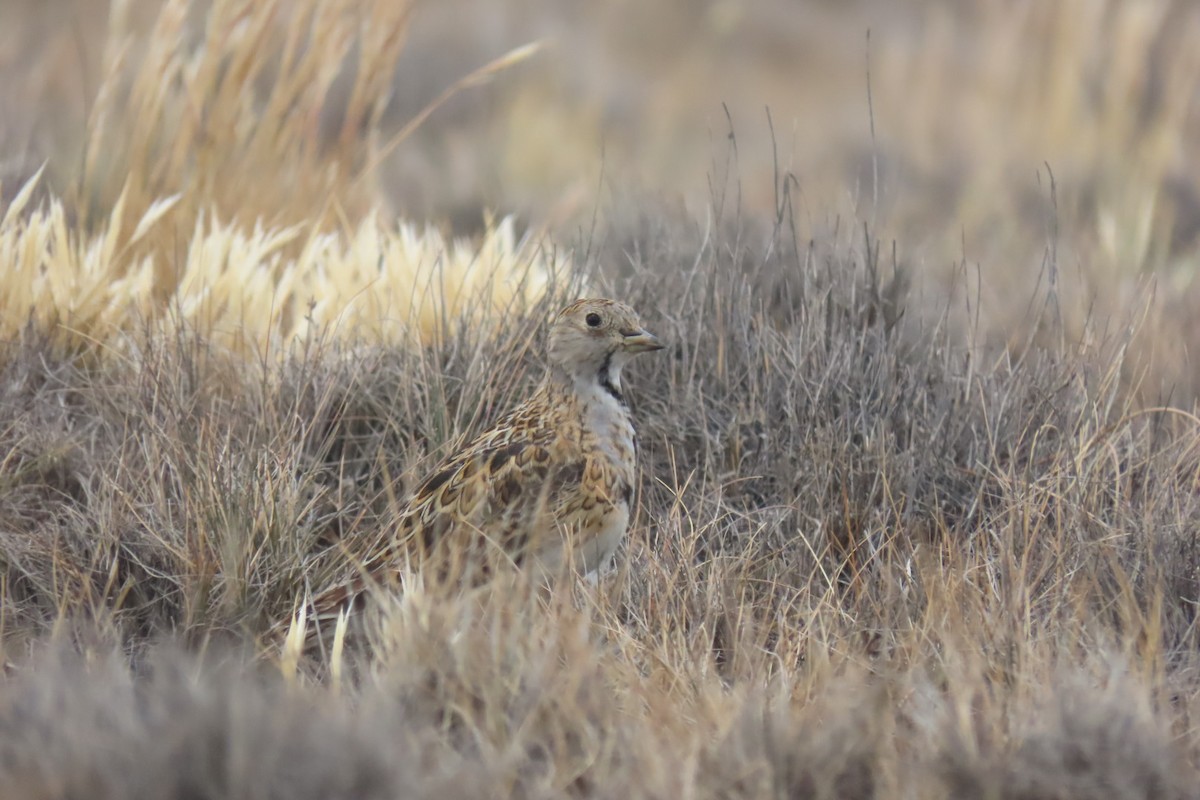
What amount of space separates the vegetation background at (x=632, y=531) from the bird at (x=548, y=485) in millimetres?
128

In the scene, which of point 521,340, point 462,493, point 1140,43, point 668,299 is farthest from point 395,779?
point 1140,43

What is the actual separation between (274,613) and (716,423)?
134 centimetres

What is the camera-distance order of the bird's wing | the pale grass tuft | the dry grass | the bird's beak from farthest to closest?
the pale grass tuft < the bird's beak < the bird's wing < the dry grass

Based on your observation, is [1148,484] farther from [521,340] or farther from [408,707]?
[408,707]

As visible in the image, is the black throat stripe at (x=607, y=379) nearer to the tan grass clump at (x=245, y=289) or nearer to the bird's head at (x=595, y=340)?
the bird's head at (x=595, y=340)

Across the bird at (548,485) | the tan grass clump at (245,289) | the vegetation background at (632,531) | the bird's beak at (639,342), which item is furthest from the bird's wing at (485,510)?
the tan grass clump at (245,289)

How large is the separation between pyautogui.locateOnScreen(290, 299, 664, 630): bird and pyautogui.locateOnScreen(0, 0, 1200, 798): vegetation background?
0.13 meters

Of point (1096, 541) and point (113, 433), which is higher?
point (1096, 541)

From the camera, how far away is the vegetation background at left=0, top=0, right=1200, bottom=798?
7.82 feet

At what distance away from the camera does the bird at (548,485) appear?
3.20 meters

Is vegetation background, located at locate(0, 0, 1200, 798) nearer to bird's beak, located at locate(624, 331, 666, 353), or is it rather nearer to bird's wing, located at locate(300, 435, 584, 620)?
bird's wing, located at locate(300, 435, 584, 620)

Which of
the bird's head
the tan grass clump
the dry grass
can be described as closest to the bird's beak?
the bird's head

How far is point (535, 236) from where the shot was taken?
5.54m

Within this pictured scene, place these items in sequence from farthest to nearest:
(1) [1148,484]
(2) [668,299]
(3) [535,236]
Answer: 1. (3) [535,236]
2. (2) [668,299]
3. (1) [1148,484]
